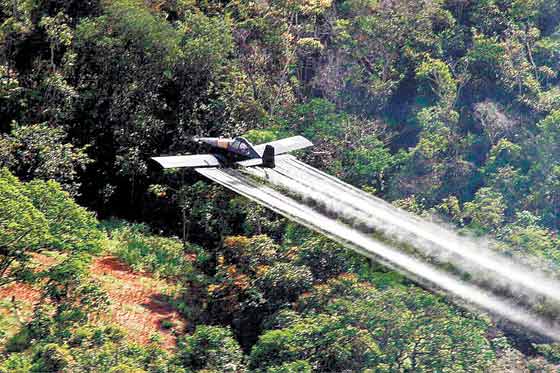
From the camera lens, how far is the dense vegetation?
27500 mm

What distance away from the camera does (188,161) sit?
3250 cm

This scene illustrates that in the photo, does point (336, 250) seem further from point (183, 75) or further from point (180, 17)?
point (180, 17)

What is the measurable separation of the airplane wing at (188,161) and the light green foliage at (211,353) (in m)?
6.67

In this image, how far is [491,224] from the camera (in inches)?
1561

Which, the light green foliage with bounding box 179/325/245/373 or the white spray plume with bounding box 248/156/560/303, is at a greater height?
the white spray plume with bounding box 248/156/560/303

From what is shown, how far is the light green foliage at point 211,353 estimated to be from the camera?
2664 centimetres

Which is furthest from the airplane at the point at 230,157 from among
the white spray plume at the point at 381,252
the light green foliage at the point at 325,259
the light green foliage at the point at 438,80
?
the light green foliage at the point at 438,80

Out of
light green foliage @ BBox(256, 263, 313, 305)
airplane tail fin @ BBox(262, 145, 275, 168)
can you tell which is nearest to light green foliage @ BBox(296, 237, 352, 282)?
light green foliage @ BBox(256, 263, 313, 305)

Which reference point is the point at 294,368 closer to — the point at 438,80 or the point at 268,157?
the point at 268,157

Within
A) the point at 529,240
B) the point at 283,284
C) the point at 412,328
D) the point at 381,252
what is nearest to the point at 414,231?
the point at 381,252

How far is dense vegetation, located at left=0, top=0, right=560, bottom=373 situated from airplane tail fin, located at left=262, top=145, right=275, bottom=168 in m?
2.04

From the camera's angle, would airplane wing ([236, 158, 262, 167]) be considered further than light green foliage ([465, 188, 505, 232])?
No

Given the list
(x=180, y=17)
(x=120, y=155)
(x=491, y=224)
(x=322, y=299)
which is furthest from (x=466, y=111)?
(x=322, y=299)

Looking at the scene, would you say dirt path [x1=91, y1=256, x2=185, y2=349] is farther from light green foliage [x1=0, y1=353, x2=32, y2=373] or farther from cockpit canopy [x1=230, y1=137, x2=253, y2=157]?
light green foliage [x1=0, y1=353, x2=32, y2=373]
